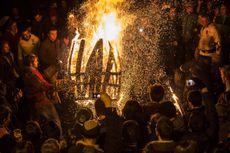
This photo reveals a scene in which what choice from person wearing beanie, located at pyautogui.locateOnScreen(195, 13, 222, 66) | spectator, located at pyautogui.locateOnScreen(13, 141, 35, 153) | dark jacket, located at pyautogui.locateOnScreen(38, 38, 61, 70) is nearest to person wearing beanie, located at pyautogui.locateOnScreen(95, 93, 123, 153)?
spectator, located at pyautogui.locateOnScreen(13, 141, 35, 153)

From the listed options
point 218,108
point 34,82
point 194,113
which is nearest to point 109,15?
point 34,82

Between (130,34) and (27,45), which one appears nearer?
(27,45)

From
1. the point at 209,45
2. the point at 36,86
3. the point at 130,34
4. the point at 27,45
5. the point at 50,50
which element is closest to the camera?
the point at 36,86

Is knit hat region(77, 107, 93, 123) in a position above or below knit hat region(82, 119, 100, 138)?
above

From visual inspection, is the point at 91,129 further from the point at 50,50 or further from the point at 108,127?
the point at 50,50

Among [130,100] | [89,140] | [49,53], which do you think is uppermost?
[49,53]

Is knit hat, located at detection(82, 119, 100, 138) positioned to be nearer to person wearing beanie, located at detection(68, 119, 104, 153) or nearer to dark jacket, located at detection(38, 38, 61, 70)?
person wearing beanie, located at detection(68, 119, 104, 153)

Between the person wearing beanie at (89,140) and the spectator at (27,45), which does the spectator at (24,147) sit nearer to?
the person wearing beanie at (89,140)

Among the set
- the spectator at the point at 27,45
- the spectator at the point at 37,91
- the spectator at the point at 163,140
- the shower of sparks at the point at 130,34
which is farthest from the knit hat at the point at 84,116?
the spectator at the point at 27,45

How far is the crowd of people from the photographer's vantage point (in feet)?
26.9

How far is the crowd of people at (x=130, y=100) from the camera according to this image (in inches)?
322

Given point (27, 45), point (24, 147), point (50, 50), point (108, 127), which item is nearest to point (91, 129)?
point (108, 127)

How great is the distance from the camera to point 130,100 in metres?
8.80

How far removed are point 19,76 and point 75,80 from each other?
4.35 feet
